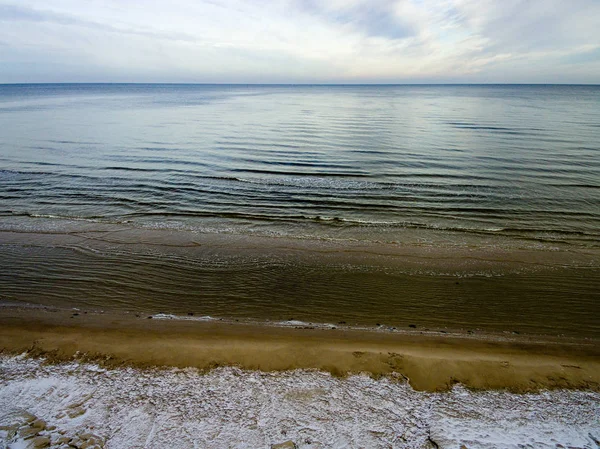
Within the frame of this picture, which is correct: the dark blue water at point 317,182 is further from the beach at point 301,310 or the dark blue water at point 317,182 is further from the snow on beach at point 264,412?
the snow on beach at point 264,412

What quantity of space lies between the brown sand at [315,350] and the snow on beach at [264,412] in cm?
27

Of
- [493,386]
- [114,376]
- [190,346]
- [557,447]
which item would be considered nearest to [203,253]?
[190,346]

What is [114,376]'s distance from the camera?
556 cm

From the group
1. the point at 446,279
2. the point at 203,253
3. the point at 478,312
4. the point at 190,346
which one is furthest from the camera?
the point at 203,253

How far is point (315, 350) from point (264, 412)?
1671mm

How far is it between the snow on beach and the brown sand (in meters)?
0.27

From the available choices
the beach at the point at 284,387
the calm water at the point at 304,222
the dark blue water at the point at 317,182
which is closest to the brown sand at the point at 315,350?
the beach at the point at 284,387

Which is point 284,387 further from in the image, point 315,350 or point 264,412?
point 315,350

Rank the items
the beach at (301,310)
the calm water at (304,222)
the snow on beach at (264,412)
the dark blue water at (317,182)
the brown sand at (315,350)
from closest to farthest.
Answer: the snow on beach at (264,412) < the beach at (301,310) < the brown sand at (315,350) < the calm water at (304,222) < the dark blue water at (317,182)

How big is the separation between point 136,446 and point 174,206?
11.2m

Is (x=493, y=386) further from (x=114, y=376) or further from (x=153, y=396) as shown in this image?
(x=114, y=376)

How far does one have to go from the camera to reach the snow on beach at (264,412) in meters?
4.46

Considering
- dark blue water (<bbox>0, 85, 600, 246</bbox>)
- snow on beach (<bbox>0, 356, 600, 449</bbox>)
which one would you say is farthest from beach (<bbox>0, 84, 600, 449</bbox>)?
dark blue water (<bbox>0, 85, 600, 246</bbox>)

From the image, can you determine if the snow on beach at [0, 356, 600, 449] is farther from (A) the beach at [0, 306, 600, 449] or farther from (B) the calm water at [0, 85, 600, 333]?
(B) the calm water at [0, 85, 600, 333]
